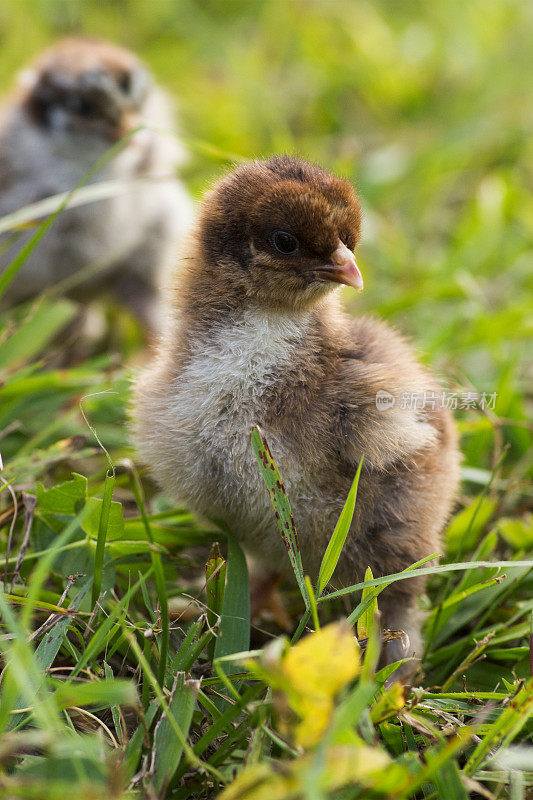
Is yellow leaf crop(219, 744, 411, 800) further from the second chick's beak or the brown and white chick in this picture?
the second chick's beak

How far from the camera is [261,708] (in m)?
1.37

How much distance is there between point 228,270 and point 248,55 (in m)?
4.03

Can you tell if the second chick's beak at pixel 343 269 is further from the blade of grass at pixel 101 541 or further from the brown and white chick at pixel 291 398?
the blade of grass at pixel 101 541

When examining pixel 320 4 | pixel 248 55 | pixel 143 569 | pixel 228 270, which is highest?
pixel 320 4

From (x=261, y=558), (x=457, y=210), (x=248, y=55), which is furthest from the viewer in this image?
(x=248, y=55)

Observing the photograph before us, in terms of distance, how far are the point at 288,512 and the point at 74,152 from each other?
215cm

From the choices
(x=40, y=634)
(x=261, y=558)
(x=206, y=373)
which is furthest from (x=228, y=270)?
(x=40, y=634)

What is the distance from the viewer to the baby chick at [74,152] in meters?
3.14

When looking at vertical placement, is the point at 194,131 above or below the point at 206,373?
above

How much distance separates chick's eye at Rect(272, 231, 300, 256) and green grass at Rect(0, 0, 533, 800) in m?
0.40

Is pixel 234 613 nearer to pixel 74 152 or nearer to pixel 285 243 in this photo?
pixel 285 243

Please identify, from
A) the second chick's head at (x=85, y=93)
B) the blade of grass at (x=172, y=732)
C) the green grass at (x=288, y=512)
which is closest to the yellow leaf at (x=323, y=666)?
the green grass at (x=288, y=512)

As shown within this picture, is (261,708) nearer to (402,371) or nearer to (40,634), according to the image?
(40,634)

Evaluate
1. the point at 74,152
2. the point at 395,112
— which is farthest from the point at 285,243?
the point at 395,112
